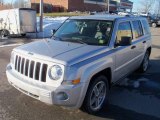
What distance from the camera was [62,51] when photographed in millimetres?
4387

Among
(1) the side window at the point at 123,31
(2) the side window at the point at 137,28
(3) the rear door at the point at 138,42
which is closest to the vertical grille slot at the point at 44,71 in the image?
(1) the side window at the point at 123,31

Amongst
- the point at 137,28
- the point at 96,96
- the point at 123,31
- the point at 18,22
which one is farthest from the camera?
the point at 18,22

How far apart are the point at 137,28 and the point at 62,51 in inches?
116

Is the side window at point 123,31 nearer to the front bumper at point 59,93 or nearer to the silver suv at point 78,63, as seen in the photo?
the silver suv at point 78,63

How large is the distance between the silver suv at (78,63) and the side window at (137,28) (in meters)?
0.17

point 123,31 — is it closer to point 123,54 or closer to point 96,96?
point 123,54

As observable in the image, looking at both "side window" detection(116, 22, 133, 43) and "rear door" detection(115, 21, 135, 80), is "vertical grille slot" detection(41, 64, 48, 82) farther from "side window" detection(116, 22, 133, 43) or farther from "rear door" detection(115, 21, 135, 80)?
"side window" detection(116, 22, 133, 43)

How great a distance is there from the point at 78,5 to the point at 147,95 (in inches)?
2527

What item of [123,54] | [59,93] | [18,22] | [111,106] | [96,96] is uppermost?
[18,22]

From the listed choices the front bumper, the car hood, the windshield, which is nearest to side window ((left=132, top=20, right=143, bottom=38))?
the windshield

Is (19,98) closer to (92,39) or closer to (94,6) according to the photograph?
(92,39)

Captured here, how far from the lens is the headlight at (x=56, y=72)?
3.89m

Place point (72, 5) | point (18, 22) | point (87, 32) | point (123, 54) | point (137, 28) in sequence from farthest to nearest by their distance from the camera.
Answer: point (72, 5) < point (18, 22) < point (137, 28) < point (123, 54) < point (87, 32)

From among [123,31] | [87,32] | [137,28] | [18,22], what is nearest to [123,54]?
[123,31]
